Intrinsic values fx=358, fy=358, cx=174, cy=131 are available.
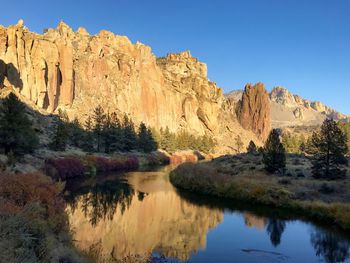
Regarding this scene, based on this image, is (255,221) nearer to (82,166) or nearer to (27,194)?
(27,194)

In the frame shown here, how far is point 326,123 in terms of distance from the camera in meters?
51.4

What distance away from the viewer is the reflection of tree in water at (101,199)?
34969 mm

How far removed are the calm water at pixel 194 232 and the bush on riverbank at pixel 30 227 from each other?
2.23 metres

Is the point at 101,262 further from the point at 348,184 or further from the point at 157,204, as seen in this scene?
the point at 348,184

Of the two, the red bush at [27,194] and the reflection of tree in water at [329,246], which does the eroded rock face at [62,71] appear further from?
the reflection of tree in water at [329,246]

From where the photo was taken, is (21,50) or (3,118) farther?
(21,50)

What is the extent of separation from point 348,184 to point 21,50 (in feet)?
466

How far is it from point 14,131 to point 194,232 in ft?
104

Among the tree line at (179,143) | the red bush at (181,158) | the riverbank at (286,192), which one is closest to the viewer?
the riverbank at (286,192)

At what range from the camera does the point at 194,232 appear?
3012 cm

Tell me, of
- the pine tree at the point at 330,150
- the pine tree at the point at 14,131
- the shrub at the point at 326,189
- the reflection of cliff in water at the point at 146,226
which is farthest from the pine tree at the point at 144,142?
the shrub at the point at 326,189

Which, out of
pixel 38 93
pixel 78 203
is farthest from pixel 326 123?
pixel 38 93

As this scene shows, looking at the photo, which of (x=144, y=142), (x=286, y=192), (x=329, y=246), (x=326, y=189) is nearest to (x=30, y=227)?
(x=329, y=246)

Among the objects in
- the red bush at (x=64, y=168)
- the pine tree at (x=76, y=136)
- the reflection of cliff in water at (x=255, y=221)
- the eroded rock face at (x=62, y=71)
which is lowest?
the reflection of cliff in water at (x=255, y=221)
